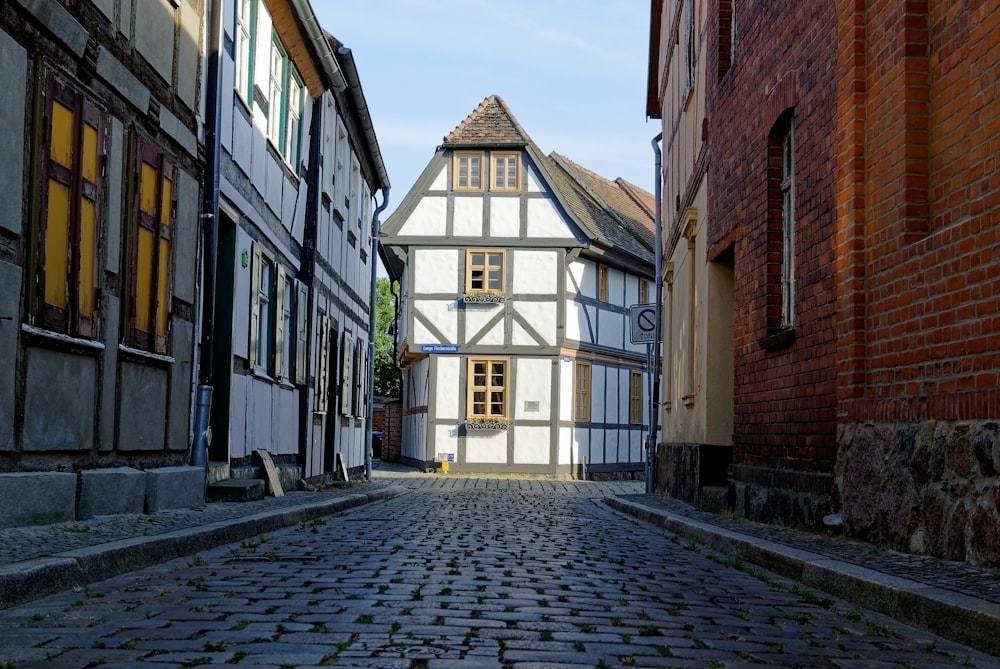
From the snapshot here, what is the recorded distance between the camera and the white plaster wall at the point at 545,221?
1270 inches

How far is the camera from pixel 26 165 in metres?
7.57

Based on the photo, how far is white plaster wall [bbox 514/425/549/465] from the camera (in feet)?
105

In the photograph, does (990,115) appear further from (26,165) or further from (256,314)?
(256,314)

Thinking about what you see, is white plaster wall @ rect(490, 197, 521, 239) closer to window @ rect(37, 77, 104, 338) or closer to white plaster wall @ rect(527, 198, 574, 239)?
white plaster wall @ rect(527, 198, 574, 239)

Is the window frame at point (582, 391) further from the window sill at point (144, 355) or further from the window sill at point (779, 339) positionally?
the window sill at point (144, 355)

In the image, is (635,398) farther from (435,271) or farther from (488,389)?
(435,271)

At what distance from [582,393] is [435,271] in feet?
16.5

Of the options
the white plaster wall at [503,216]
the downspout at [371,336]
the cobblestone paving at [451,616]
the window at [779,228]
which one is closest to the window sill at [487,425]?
the white plaster wall at [503,216]

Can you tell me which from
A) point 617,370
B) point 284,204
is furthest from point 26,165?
point 617,370

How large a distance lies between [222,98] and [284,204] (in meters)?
4.07

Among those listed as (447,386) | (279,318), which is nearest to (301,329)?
(279,318)

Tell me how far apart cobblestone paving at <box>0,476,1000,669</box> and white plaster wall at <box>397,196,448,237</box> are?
23.6m

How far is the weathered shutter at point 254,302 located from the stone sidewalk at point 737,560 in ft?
11.5

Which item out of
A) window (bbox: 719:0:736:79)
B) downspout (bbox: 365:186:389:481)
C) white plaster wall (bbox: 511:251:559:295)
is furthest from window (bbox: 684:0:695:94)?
white plaster wall (bbox: 511:251:559:295)
